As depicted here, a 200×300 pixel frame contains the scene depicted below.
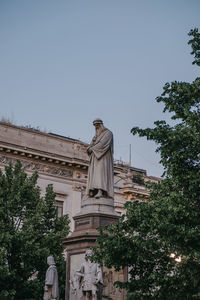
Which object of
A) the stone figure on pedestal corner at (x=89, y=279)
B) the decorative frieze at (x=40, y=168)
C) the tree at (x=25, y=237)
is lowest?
the stone figure on pedestal corner at (x=89, y=279)

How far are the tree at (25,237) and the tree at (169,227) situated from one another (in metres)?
9.22

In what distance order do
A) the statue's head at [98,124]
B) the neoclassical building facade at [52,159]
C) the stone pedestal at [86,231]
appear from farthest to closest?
the neoclassical building facade at [52,159]
the statue's head at [98,124]
the stone pedestal at [86,231]

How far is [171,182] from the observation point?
14.0 meters

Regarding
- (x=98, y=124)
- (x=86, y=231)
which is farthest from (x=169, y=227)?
(x=98, y=124)

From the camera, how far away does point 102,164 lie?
52.5 ft

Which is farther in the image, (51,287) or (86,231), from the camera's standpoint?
(86,231)

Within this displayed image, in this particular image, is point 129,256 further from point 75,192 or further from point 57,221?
point 75,192

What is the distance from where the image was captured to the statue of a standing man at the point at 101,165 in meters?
15.8

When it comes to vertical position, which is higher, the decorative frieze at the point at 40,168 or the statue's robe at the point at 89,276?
the decorative frieze at the point at 40,168

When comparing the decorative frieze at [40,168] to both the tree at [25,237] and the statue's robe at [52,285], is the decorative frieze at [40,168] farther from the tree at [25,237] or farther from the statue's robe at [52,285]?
the statue's robe at [52,285]

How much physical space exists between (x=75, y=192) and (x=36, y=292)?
540 inches

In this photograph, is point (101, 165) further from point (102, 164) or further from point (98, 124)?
point (98, 124)

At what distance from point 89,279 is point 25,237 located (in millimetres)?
9989

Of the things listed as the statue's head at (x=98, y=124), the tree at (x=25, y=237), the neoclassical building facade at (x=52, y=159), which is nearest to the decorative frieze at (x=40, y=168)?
the neoclassical building facade at (x=52, y=159)
